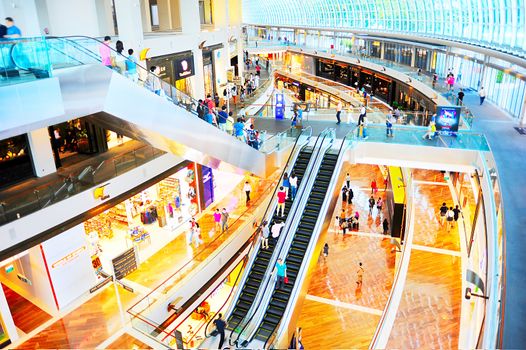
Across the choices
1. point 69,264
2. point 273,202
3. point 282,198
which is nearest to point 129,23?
point 273,202

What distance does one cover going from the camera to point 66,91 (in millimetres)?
8516

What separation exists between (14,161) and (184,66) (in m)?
8.26

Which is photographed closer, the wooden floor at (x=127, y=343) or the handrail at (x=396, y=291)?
the wooden floor at (x=127, y=343)

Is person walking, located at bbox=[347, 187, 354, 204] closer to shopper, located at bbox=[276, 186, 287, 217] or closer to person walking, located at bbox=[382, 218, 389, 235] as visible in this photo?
person walking, located at bbox=[382, 218, 389, 235]

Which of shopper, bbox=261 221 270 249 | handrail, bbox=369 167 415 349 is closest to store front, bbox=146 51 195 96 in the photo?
shopper, bbox=261 221 270 249

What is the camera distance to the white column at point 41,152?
529 inches

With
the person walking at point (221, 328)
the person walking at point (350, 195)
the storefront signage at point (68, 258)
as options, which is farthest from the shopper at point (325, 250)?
the storefront signage at point (68, 258)

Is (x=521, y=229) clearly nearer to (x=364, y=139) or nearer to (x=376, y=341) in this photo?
(x=376, y=341)

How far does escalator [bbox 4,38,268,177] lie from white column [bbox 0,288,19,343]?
5.46m

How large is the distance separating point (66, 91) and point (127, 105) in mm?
1762

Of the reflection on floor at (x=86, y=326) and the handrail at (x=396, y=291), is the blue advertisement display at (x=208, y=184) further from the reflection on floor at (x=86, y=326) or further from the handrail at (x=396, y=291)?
the handrail at (x=396, y=291)

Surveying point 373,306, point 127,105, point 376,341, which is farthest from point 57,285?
point 373,306

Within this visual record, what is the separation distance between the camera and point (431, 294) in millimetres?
16094

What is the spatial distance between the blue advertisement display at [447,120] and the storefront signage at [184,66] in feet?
35.2
